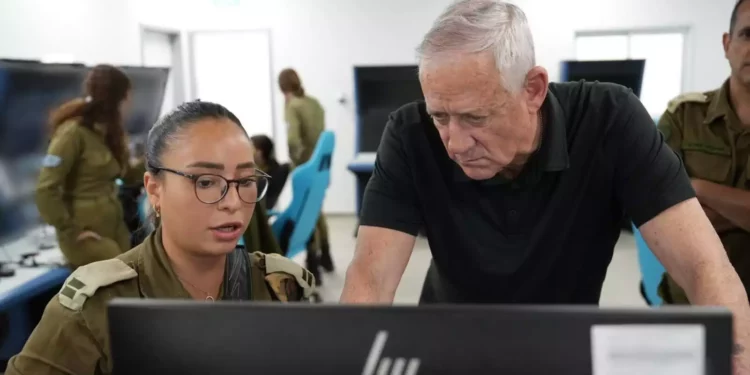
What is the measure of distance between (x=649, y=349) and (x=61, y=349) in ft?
2.96

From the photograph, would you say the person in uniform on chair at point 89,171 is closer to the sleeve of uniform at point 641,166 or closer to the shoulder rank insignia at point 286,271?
the shoulder rank insignia at point 286,271

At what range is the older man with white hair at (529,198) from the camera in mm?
1049

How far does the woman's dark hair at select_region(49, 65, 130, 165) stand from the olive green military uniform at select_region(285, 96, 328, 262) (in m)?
2.34

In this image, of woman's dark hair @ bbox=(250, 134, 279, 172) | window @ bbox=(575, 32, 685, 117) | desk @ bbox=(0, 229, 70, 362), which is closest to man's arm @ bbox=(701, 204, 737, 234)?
desk @ bbox=(0, 229, 70, 362)

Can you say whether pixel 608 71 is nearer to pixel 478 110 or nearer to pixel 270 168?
pixel 270 168

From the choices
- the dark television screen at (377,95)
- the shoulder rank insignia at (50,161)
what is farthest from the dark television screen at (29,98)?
the dark television screen at (377,95)

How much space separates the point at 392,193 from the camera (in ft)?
4.00

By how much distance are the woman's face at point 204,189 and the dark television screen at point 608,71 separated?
3.50 m

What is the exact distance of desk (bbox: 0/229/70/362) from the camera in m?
2.27

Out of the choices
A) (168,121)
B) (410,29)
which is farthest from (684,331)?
(410,29)

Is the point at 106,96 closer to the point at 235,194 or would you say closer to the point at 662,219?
the point at 235,194

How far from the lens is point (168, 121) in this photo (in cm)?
122

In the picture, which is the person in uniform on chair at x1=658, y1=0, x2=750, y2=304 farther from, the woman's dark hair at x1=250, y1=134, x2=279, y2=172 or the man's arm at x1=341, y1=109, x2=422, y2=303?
the woman's dark hair at x1=250, y1=134, x2=279, y2=172

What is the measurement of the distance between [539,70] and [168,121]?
26.8 inches
